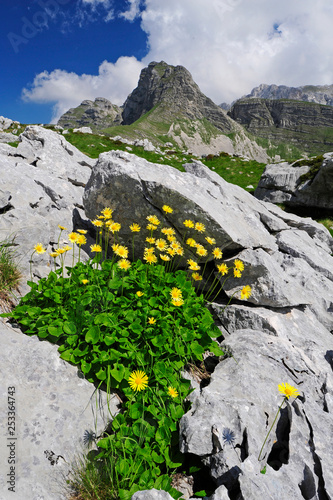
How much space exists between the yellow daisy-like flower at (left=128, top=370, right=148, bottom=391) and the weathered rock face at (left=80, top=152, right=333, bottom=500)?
67 centimetres

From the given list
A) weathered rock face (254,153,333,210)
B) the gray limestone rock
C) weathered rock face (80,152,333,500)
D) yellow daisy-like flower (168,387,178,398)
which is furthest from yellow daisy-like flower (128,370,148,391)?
weathered rock face (254,153,333,210)

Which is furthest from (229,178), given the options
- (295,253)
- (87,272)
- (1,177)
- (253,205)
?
(87,272)

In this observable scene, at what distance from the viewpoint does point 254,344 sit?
462 centimetres

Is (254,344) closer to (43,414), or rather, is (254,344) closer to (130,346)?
(130,346)

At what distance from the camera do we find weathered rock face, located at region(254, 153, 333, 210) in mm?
16734

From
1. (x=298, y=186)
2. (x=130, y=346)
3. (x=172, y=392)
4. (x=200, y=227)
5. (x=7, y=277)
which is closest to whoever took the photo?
(x=172, y=392)

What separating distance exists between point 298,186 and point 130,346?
18.1 m

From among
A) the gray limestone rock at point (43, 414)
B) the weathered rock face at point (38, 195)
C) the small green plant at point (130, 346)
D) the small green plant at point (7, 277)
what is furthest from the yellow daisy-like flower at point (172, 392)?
the weathered rock face at point (38, 195)

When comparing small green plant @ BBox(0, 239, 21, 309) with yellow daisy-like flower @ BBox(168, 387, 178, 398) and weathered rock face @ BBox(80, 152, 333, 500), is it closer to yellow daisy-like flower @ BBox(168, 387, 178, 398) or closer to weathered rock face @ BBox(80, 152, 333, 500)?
weathered rock face @ BBox(80, 152, 333, 500)

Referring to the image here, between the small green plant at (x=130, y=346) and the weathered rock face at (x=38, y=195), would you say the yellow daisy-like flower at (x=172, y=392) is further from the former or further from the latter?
the weathered rock face at (x=38, y=195)

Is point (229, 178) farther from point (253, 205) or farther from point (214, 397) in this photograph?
point (214, 397)

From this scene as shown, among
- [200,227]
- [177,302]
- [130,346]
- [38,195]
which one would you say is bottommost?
[130,346]

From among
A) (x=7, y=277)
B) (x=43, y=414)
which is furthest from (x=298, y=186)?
(x=43, y=414)

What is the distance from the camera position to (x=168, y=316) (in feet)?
13.5
